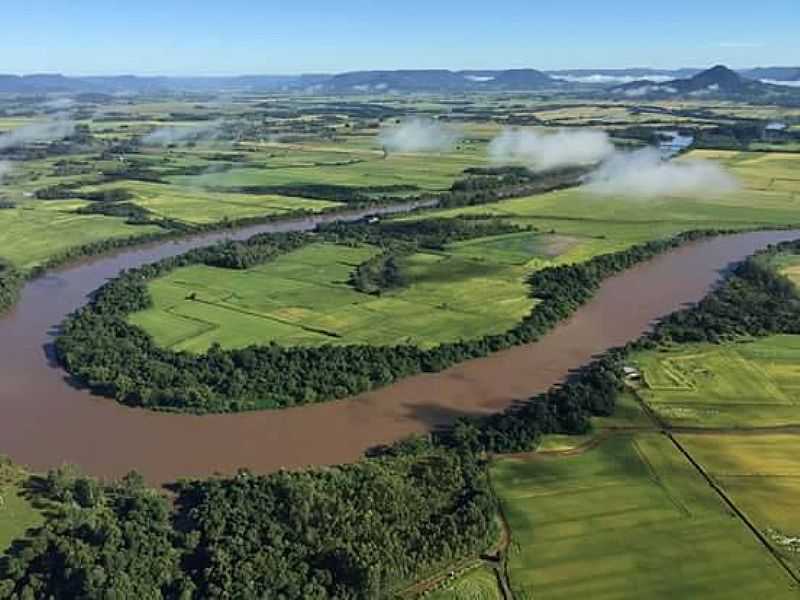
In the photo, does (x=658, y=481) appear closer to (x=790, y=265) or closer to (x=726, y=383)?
(x=726, y=383)

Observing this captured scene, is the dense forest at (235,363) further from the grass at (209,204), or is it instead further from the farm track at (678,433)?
the grass at (209,204)

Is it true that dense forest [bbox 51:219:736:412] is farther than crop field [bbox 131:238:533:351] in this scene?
No

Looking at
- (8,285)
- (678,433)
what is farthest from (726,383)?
(8,285)

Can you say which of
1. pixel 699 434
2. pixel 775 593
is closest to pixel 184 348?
Result: pixel 699 434

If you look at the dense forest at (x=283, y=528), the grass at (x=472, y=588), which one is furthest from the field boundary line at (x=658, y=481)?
the grass at (x=472, y=588)

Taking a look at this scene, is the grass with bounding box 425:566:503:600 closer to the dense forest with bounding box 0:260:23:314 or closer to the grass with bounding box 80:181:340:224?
the dense forest with bounding box 0:260:23:314

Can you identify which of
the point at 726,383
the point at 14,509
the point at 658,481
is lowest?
the point at 14,509

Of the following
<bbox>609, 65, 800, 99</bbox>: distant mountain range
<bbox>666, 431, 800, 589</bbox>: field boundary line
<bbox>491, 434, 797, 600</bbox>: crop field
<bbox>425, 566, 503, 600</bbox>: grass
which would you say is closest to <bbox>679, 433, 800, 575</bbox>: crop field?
<bbox>666, 431, 800, 589</bbox>: field boundary line

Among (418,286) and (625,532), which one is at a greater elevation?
(418,286)
